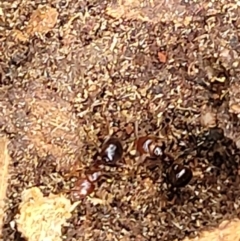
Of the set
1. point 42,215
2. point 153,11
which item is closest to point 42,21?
point 153,11

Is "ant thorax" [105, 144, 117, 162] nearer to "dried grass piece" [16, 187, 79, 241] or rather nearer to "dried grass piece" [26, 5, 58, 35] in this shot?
"dried grass piece" [16, 187, 79, 241]

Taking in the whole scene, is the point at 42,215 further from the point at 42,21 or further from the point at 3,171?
the point at 42,21

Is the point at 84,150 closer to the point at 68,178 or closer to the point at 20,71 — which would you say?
the point at 68,178

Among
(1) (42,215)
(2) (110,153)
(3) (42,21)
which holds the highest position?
(3) (42,21)

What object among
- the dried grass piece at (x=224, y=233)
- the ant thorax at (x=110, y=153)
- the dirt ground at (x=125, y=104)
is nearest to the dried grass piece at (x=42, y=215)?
the dirt ground at (x=125, y=104)

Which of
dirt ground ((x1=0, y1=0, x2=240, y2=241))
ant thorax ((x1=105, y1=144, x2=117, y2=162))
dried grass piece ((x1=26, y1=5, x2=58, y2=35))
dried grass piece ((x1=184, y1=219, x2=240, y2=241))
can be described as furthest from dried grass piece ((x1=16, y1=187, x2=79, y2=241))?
dried grass piece ((x1=26, y1=5, x2=58, y2=35))

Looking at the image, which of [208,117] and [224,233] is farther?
[208,117]

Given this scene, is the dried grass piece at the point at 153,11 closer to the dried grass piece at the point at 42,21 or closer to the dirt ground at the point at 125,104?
the dirt ground at the point at 125,104
